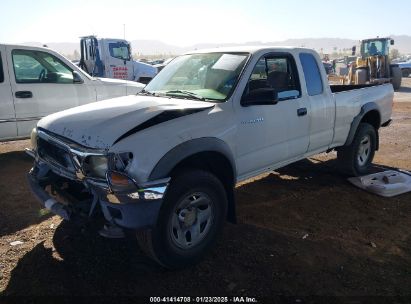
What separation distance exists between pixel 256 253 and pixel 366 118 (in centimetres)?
338

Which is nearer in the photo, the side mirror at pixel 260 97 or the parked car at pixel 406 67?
the side mirror at pixel 260 97

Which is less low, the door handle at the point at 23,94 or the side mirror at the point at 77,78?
the side mirror at the point at 77,78

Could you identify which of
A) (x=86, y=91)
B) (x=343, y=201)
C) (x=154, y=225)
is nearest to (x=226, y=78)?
(x=154, y=225)

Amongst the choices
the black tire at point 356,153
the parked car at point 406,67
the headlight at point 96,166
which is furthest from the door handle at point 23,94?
the parked car at point 406,67

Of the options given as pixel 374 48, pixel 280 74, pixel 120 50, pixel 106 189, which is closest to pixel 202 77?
pixel 280 74

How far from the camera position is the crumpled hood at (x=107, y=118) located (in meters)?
3.03

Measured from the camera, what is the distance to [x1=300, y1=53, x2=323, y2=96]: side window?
462 cm

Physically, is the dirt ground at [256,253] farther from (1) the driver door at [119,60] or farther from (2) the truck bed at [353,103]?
(1) the driver door at [119,60]

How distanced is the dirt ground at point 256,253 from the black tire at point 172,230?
151 mm

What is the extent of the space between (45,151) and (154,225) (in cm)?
137

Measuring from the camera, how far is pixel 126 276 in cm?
320

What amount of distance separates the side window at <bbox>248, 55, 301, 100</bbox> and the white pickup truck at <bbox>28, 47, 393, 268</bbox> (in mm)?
12

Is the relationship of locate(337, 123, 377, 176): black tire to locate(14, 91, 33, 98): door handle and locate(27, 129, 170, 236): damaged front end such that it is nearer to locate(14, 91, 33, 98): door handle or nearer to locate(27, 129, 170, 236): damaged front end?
locate(27, 129, 170, 236): damaged front end

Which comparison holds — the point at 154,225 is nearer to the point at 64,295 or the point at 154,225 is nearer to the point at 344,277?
the point at 64,295
